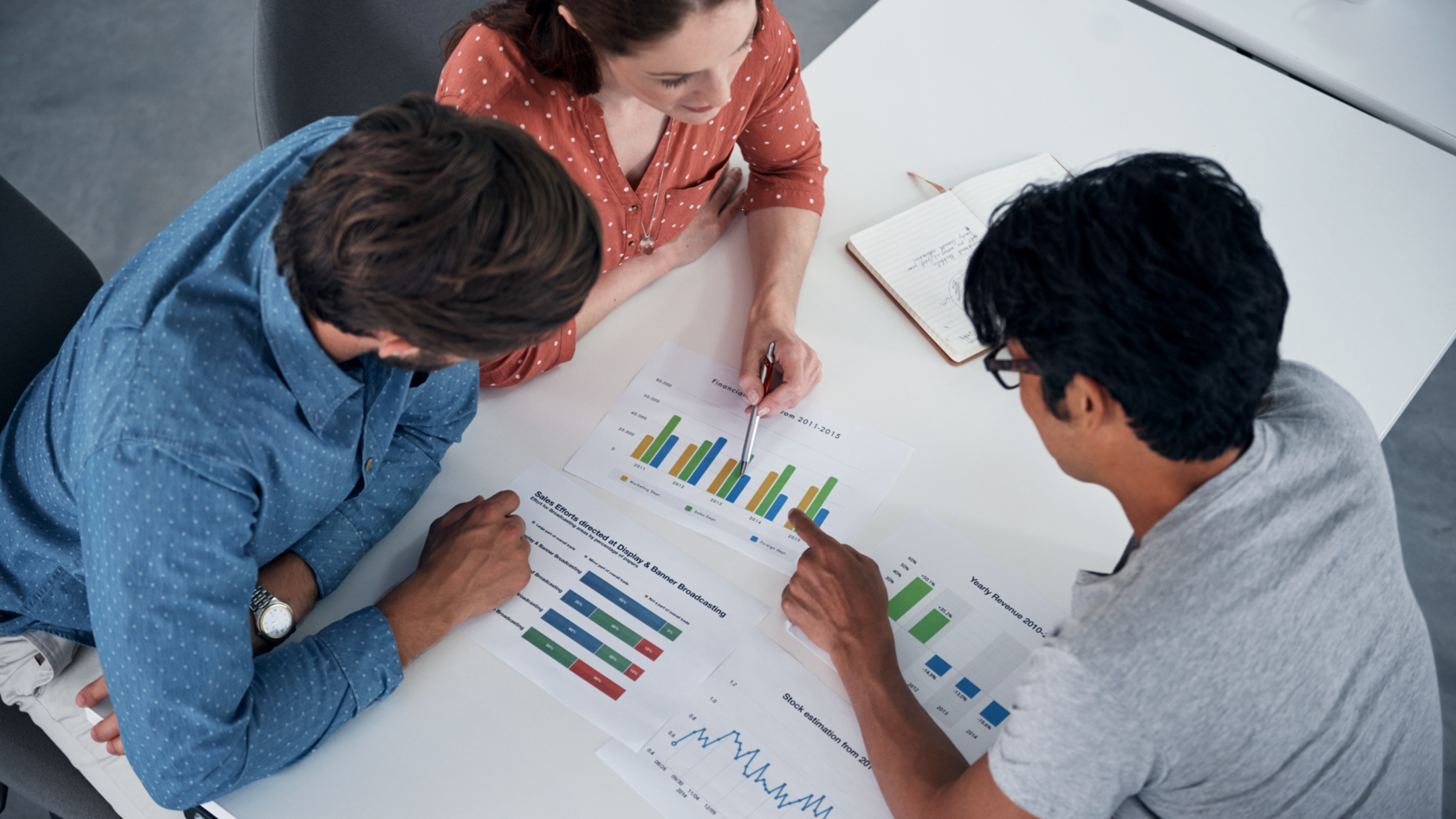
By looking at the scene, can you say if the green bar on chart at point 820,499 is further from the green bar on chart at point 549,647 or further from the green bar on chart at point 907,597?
the green bar on chart at point 549,647

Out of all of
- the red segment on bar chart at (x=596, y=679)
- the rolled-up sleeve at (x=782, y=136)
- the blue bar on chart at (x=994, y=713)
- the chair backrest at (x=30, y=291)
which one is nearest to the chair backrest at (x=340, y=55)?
the chair backrest at (x=30, y=291)

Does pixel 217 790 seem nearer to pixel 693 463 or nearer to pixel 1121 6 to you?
pixel 693 463

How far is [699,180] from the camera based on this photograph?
1483mm

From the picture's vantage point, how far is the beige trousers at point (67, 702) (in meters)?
1.11

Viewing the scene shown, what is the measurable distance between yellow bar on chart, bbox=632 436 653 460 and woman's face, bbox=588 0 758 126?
1.38 feet

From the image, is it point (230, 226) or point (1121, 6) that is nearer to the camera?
point (230, 226)

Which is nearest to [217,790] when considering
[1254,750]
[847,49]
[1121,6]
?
[1254,750]

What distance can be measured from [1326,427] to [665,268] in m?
0.89

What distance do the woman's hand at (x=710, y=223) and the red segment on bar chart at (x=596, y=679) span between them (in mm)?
644

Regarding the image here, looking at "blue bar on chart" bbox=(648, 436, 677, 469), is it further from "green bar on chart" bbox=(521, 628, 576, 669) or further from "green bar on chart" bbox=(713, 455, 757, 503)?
"green bar on chart" bbox=(521, 628, 576, 669)

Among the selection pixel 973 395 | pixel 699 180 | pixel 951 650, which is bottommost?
pixel 951 650

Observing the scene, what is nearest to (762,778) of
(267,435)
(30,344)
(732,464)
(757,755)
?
(757,755)

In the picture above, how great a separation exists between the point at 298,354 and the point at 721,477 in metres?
0.53

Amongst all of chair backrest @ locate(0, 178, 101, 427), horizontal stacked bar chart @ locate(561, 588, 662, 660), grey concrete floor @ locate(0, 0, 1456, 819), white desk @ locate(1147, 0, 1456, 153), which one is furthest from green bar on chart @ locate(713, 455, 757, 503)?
grey concrete floor @ locate(0, 0, 1456, 819)
